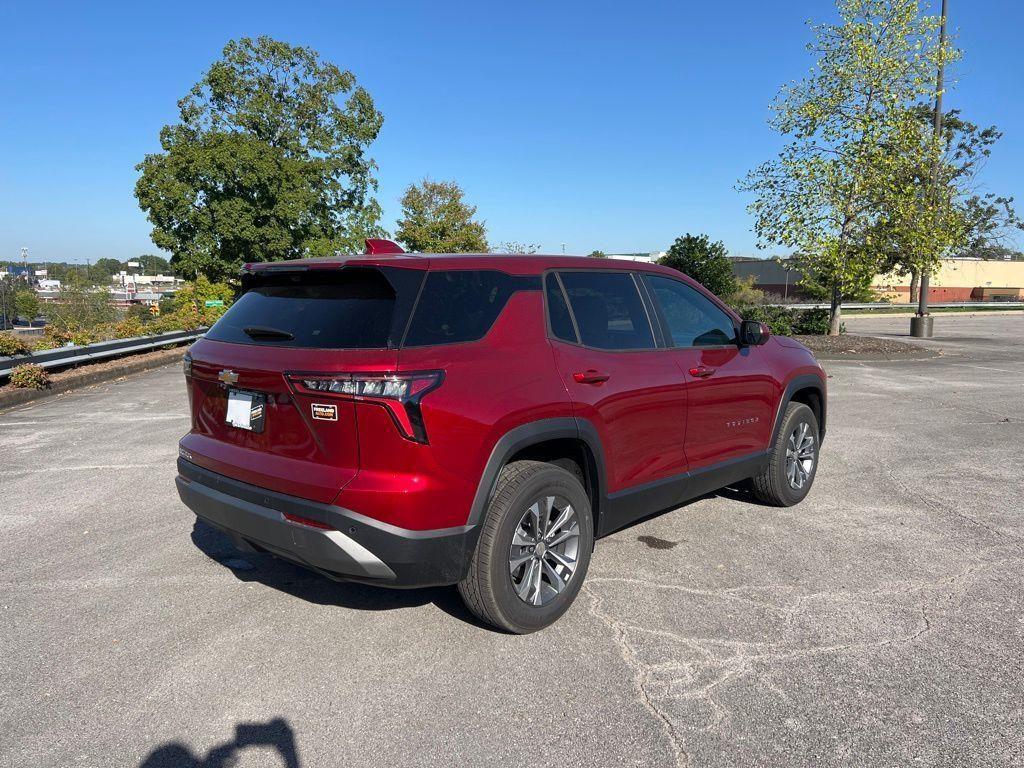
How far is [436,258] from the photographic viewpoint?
3256 millimetres

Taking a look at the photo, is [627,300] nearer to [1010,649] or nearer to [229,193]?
[1010,649]

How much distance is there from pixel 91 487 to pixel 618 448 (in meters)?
4.63

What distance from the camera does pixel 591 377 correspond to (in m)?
3.53

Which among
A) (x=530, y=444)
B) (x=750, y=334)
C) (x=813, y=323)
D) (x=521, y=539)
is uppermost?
(x=750, y=334)

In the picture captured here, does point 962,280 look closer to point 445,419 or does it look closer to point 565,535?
point 565,535

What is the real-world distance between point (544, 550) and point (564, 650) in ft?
1.49

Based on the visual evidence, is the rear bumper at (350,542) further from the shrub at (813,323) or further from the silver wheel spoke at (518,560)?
the shrub at (813,323)

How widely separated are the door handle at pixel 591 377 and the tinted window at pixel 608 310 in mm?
177

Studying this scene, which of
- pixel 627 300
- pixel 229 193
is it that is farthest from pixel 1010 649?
pixel 229 193

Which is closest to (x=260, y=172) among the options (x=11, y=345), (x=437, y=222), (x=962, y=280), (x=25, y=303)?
(x=437, y=222)

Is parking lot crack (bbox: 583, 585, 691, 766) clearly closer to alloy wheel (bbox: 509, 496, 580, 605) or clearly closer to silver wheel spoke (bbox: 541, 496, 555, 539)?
alloy wheel (bbox: 509, 496, 580, 605)

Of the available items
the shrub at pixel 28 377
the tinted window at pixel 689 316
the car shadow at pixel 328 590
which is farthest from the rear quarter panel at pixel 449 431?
the shrub at pixel 28 377

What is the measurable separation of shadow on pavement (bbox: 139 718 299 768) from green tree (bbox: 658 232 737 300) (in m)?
19.7

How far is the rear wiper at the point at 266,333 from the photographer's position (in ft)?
10.4
